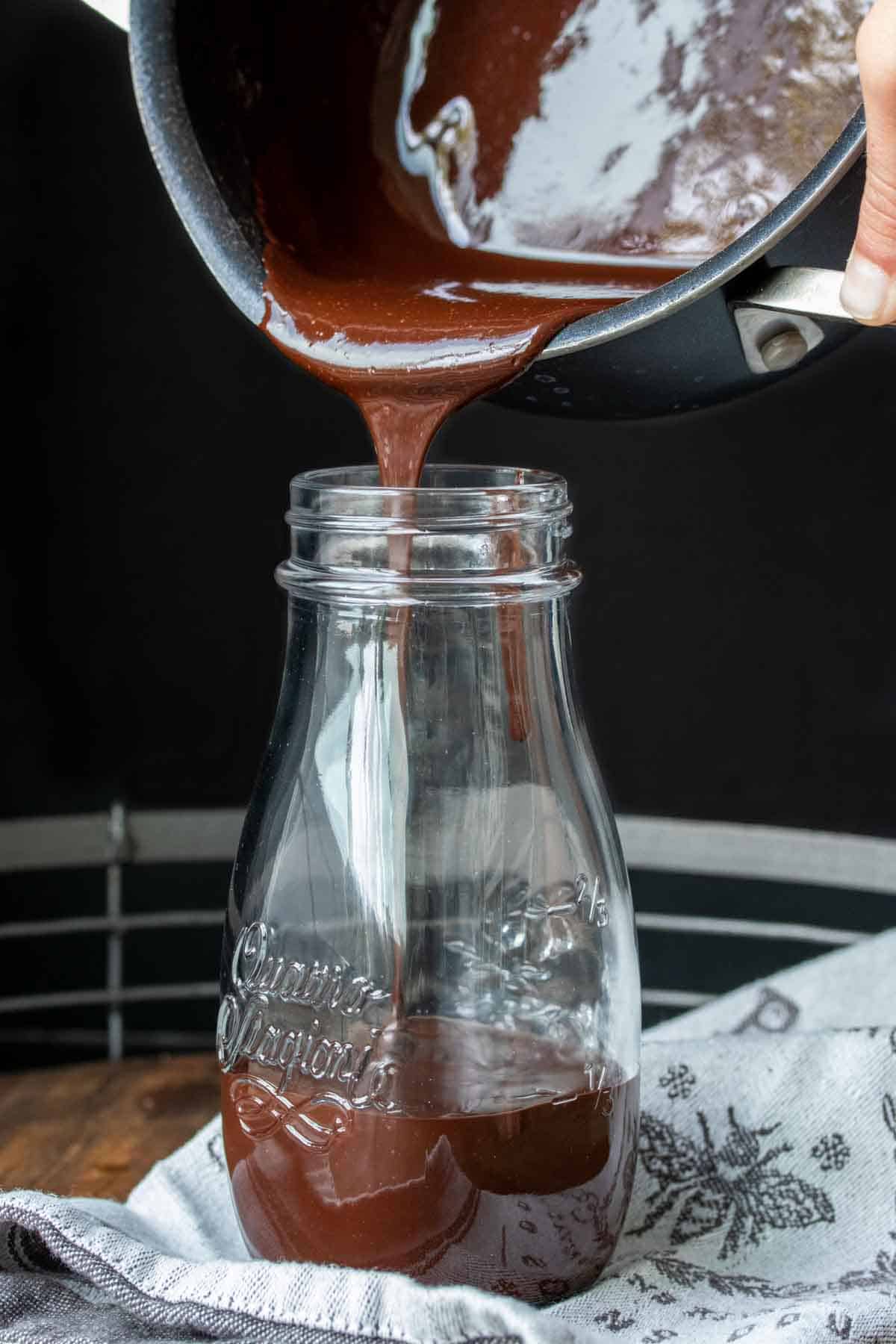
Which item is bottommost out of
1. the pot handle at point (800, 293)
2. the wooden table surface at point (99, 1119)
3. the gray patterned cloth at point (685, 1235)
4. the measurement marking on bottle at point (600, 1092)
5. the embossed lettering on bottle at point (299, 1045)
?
the wooden table surface at point (99, 1119)

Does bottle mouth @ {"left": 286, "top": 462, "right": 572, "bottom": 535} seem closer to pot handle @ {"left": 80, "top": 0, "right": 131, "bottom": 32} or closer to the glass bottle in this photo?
the glass bottle

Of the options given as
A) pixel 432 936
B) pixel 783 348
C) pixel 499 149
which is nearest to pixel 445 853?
pixel 432 936

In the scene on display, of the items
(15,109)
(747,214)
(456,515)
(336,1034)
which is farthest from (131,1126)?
(15,109)

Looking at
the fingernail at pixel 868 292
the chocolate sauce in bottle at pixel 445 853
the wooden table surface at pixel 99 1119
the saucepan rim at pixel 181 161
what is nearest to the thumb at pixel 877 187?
the fingernail at pixel 868 292

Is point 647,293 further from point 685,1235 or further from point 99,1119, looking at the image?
point 99,1119

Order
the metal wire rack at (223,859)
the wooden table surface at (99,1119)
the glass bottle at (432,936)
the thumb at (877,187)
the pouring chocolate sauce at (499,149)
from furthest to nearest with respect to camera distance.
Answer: the metal wire rack at (223,859)
the wooden table surface at (99,1119)
the pouring chocolate sauce at (499,149)
the glass bottle at (432,936)
the thumb at (877,187)

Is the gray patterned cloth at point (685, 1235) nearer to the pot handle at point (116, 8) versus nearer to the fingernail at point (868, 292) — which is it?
the fingernail at point (868, 292)

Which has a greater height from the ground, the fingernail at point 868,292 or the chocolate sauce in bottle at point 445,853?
the fingernail at point 868,292

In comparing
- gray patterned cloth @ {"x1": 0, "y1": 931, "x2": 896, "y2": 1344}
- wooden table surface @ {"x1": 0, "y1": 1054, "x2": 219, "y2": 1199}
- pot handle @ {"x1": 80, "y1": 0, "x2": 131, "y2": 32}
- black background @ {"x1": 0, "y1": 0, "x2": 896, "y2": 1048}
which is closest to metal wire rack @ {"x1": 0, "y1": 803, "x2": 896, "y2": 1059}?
black background @ {"x1": 0, "y1": 0, "x2": 896, "y2": 1048}

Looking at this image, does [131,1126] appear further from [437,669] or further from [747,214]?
[747,214]
